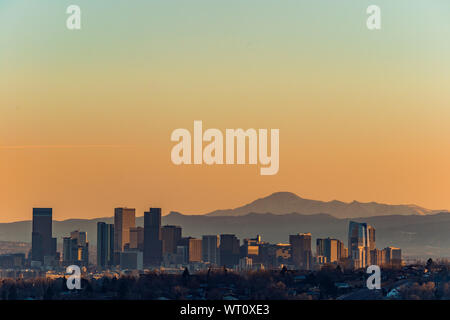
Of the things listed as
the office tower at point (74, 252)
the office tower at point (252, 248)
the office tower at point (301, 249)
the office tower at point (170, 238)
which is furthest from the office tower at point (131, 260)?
the office tower at point (301, 249)

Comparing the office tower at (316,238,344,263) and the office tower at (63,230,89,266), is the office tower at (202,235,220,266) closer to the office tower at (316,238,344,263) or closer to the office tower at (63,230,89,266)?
the office tower at (316,238,344,263)

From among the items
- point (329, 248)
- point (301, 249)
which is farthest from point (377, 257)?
point (301, 249)

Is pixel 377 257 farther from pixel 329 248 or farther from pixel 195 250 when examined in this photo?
pixel 195 250

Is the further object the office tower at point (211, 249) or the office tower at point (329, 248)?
the office tower at point (211, 249)

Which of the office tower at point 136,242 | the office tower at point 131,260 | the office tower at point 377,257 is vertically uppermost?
the office tower at point 136,242

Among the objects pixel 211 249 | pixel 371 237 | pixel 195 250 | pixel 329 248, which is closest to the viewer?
pixel 329 248

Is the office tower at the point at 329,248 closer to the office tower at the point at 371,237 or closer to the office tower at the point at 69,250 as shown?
the office tower at the point at 371,237
